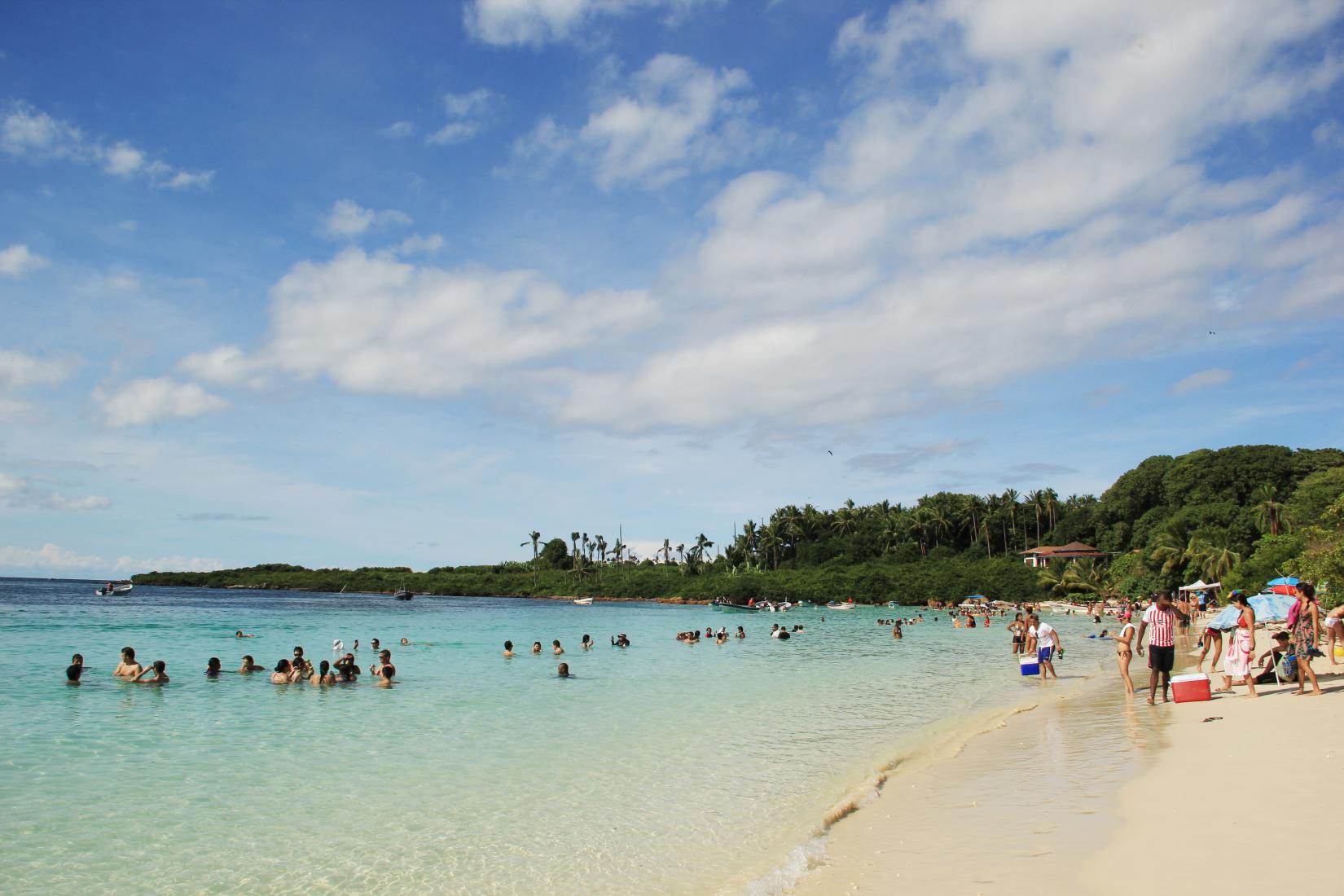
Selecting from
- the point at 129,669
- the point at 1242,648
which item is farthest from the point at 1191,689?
the point at 129,669

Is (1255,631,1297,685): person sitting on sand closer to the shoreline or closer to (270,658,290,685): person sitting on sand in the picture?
the shoreline

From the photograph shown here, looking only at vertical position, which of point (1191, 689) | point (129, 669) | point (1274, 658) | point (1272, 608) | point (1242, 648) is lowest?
point (129, 669)

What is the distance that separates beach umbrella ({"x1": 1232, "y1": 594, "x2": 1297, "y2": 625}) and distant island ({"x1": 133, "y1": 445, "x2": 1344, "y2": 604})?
219 centimetres

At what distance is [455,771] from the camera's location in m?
12.7

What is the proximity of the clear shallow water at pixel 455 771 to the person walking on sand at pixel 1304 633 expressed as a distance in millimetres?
6038

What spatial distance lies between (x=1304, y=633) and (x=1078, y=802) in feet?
45.8

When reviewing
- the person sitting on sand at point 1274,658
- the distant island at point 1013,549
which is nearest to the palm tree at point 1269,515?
the distant island at point 1013,549

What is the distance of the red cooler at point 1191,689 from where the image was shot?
1559 centimetres

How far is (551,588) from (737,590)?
43756 mm

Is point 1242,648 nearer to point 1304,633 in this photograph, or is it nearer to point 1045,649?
point 1304,633

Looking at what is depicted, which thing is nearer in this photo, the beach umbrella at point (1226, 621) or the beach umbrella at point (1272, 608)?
the beach umbrella at point (1226, 621)

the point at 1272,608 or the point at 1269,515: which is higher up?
the point at 1269,515

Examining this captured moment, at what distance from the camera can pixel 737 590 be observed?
374ft

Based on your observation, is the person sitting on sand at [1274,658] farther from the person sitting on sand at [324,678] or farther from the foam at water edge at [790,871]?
the person sitting on sand at [324,678]
